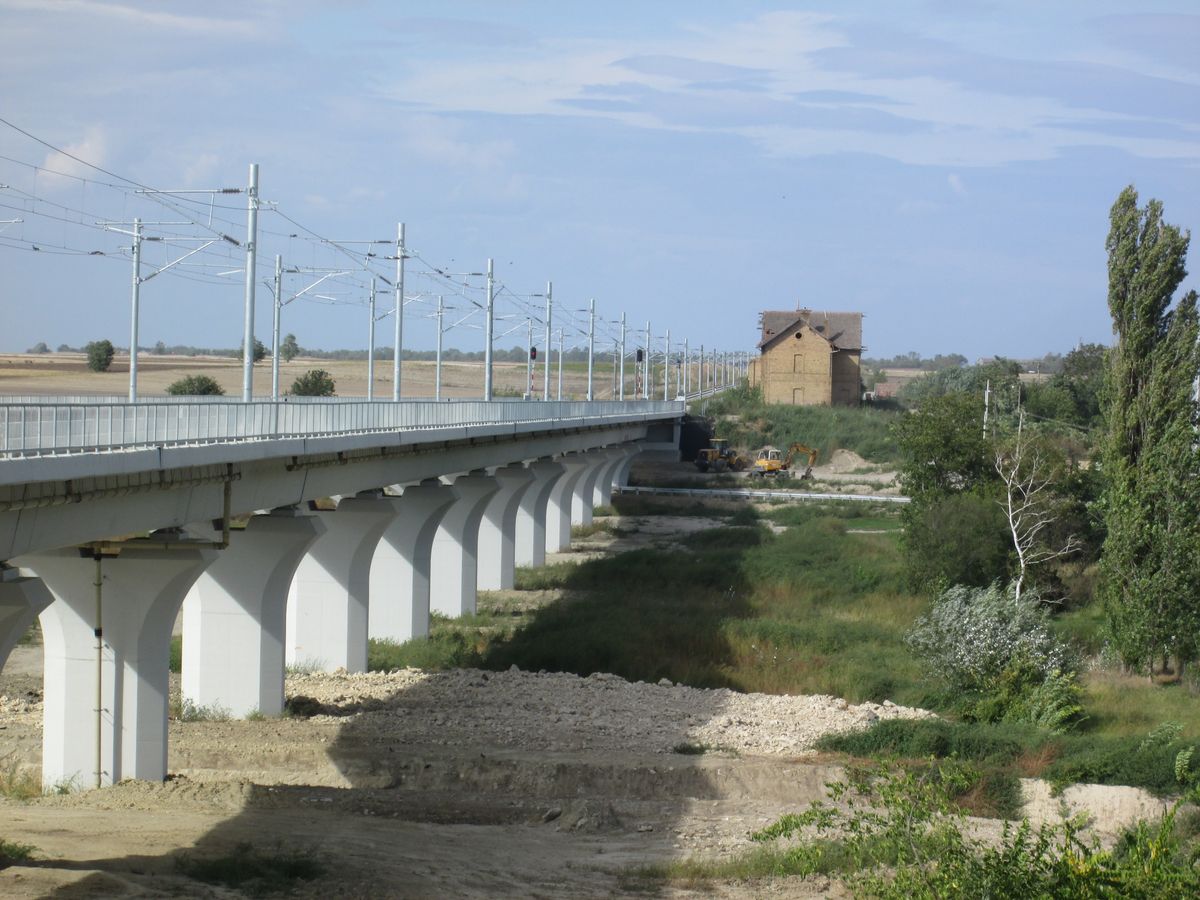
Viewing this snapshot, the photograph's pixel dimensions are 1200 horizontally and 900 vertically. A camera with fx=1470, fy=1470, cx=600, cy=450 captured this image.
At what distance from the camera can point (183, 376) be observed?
8200 cm

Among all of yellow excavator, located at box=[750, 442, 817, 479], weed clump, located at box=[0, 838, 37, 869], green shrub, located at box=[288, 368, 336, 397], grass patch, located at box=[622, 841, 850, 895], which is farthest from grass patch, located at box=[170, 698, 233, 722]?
yellow excavator, located at box=[750, 442, 817, 479]

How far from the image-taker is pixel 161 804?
2023cm

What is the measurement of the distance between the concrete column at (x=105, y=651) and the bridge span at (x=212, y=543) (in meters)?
0.02

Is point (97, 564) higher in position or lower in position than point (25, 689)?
higher

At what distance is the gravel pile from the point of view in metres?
25.7

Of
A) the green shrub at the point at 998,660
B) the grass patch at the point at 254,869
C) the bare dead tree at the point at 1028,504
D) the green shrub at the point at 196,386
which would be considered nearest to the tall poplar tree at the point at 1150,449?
the green shrub at the point at 998,660

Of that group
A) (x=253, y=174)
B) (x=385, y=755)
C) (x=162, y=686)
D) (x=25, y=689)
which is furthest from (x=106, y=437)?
(x=25, y=689)

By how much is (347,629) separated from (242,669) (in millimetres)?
6131

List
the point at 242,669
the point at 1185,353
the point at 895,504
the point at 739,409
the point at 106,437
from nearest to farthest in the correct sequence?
1. the point at 106,437
2. the point at 242,669
3. the point at 1185,353
4. the point at 895,504
5. the point at 739,409

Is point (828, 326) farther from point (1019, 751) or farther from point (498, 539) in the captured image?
point (1019, 751)

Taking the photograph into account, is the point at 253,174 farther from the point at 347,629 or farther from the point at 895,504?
the point at 895,504

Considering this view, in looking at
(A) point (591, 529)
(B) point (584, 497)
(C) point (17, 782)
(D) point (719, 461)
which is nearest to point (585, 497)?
A: (B) point (584, 497)

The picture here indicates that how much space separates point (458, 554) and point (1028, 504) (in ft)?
54.8

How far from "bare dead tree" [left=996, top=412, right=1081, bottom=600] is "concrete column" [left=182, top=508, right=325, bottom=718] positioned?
2303 cm
